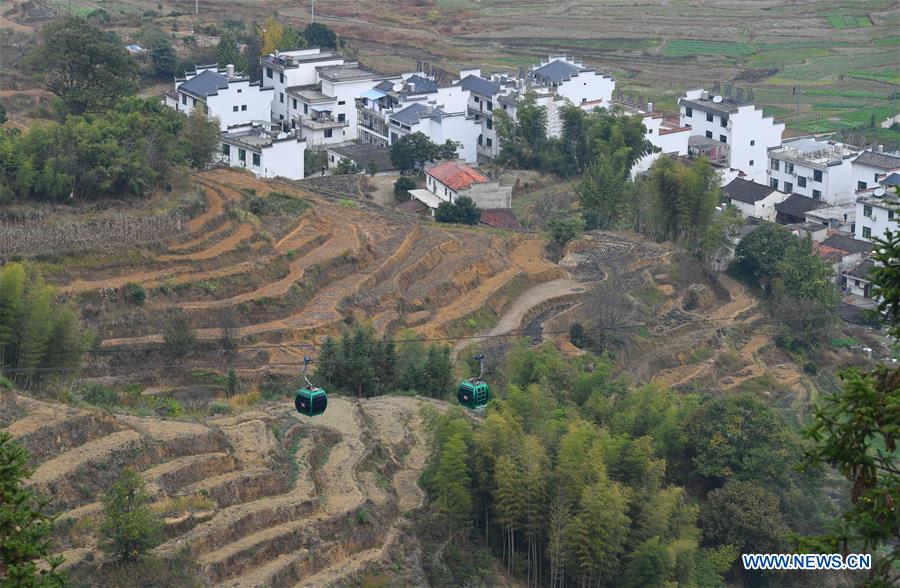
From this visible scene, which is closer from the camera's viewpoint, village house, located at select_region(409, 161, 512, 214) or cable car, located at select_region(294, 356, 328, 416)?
Answer: cable car, located at select_region(294, 356, 328, 416)

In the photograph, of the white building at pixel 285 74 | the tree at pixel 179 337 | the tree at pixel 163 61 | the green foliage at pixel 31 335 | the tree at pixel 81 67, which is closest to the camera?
the green foliage at pixel 31 335

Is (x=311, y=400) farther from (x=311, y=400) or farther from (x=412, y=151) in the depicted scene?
(x=412, y=151)

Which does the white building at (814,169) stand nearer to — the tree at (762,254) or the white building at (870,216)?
the white building at (870,216)

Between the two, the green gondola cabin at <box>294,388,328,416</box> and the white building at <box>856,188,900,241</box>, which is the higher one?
the green gondola cabin at <box>294,388,328,416</box>

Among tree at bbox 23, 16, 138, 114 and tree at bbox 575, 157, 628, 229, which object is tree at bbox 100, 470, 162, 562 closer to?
tree at bbox 23, 16, 138, 114

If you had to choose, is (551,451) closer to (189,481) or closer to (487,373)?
(189,481)

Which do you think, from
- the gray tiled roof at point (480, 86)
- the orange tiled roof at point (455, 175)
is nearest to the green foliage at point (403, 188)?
the orange tiled roof at point (455, 175)

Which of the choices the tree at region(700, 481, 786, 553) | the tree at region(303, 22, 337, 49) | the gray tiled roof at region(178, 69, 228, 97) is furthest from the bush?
the tree at region(303, 22, 337, 49)
